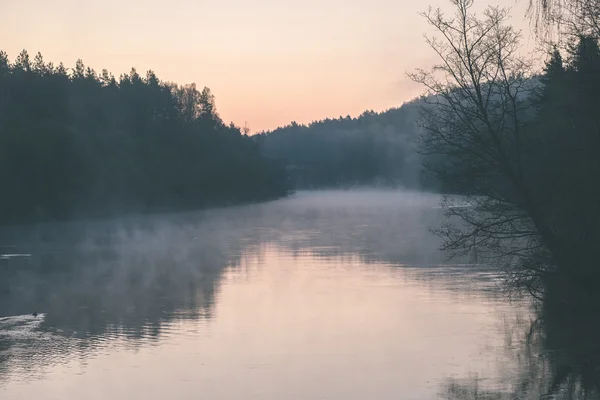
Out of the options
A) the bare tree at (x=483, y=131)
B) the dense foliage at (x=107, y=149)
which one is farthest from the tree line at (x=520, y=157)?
the dense foliage at (x=107, y=149)

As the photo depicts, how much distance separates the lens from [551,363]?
49.2 ft

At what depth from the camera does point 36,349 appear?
1669 cm

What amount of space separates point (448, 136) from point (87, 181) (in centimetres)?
6539

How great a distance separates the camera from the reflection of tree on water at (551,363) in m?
13.0

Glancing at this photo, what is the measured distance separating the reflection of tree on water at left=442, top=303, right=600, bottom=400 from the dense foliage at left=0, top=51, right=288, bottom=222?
54677 millimetres

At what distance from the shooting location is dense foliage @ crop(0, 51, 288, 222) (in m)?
71.6

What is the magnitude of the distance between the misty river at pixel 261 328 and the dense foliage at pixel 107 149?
119 feet

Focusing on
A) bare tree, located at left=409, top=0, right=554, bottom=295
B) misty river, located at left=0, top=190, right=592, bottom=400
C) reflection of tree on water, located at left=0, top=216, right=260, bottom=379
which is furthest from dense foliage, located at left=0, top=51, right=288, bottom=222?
bare tree, located at left=409, top=0, right=554, bottom=295

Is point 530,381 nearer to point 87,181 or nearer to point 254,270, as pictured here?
point 254,270

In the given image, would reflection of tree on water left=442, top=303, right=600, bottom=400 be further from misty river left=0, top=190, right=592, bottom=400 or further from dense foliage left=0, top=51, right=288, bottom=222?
dense foliage left=0, top=51, right=288, bottom=222

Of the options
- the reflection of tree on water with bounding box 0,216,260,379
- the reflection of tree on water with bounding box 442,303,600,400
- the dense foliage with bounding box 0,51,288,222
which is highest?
the dense foliage with bounding box 0,51,288,222

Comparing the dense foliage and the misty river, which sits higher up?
the dense foliage

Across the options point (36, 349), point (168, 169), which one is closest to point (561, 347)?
point (36, 349)

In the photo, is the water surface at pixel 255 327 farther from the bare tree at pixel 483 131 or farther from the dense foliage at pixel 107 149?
the dense foliage at pixel 107 149
